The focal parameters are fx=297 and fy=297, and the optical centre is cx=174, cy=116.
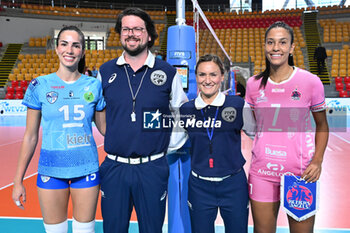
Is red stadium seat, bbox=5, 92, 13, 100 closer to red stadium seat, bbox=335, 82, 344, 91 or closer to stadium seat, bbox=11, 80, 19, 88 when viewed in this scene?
stadium seat, bbox=11, 80, 19, 88

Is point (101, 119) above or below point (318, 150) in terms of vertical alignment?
above

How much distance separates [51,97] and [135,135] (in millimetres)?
626

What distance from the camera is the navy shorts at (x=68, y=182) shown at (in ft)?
6.50

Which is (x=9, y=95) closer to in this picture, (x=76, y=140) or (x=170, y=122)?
(x=76, y=140)

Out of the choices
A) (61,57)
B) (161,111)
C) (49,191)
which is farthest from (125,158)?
(61,57)

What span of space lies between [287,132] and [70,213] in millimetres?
2869

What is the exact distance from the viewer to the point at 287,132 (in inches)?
77.9

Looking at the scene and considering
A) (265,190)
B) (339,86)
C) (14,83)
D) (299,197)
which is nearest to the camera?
(299,197)

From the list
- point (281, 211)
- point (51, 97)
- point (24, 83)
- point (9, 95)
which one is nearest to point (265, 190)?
point (51, 97)

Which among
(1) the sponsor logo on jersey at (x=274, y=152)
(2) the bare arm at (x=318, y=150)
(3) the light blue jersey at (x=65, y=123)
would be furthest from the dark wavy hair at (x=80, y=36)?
(2) the bare arm at (x=318, y=150)

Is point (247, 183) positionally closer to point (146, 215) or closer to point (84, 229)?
point (146, 215)

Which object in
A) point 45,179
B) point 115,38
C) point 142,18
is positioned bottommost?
point 45,179

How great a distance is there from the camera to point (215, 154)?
6.77ft

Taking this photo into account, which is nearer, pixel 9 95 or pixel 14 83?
pixel 9 95
